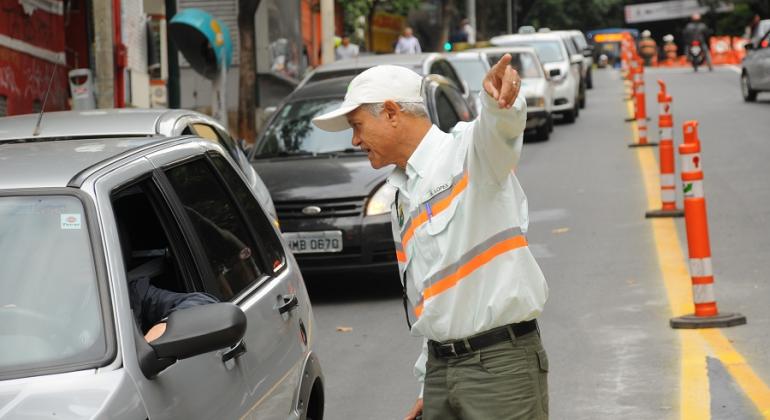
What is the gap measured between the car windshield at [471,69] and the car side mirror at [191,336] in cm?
1812

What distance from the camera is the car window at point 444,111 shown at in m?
12.7

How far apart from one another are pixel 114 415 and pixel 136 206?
5.98 ft

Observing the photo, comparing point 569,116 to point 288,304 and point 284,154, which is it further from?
point 288,304

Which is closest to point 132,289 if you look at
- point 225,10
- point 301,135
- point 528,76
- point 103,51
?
point 301,135

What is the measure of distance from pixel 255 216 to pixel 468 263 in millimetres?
1528

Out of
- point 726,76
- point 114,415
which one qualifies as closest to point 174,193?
point 114,415

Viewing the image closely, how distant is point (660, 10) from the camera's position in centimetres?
9538

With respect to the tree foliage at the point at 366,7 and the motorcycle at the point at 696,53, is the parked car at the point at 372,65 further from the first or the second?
the motorcycle at the point at 696,53

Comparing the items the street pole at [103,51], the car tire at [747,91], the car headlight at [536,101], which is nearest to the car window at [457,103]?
the street pole at [103,51]

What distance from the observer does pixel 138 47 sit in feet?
73.4

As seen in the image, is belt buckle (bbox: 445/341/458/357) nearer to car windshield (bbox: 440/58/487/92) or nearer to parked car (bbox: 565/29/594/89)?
car windshield (bbox: 440/58/487/92)

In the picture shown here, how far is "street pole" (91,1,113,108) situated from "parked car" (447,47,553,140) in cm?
647

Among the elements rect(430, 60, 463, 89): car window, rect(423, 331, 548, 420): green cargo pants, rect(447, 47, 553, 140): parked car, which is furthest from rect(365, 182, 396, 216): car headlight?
rect(447, 47, 553, 140): parked car

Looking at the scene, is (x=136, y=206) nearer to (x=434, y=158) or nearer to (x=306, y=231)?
(x=434, y=158)
